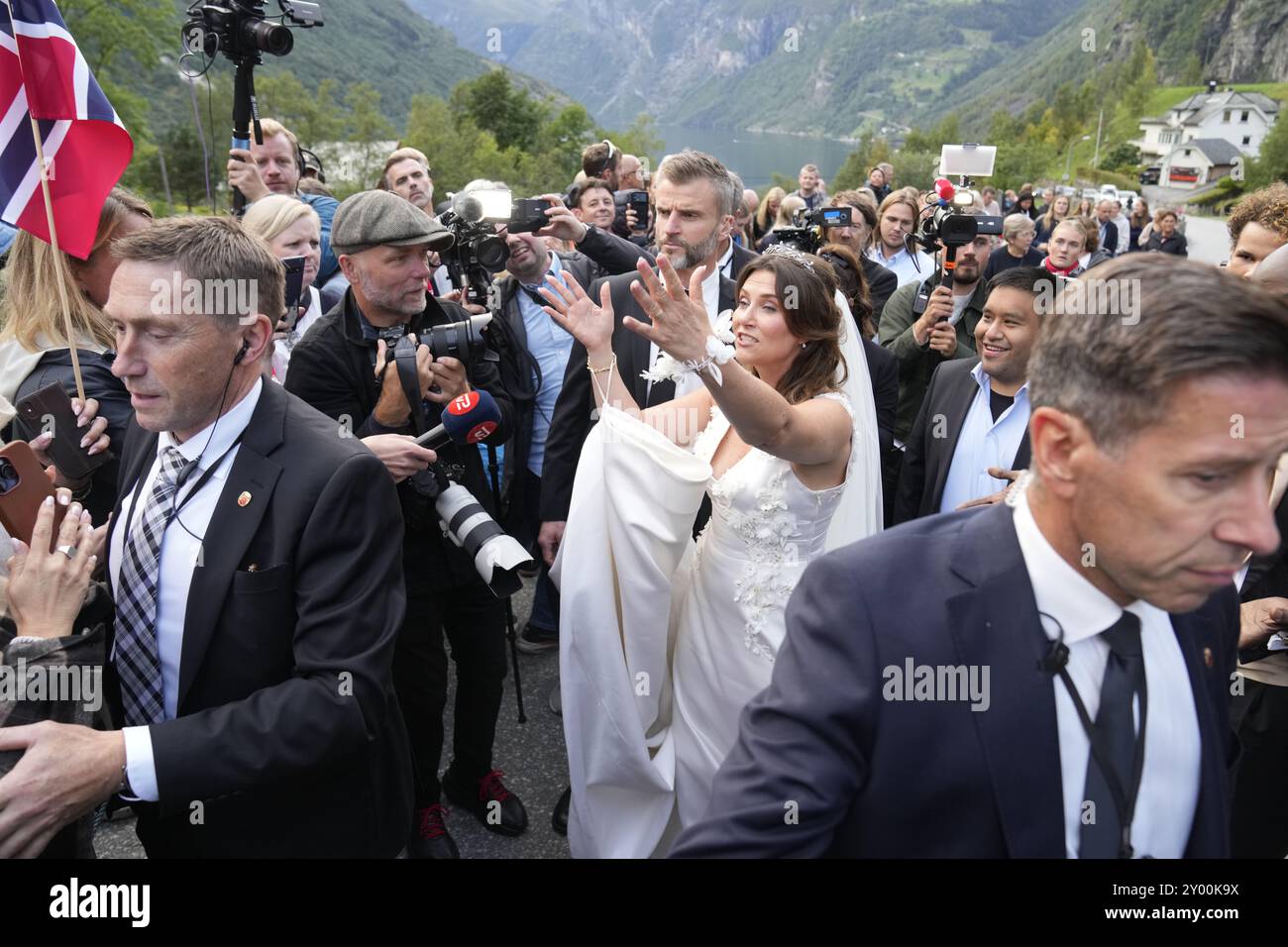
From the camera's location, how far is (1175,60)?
Answer: 121188mm

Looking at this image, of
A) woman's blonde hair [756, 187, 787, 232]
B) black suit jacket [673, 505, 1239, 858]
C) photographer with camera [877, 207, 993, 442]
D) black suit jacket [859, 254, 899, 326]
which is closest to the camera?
black suit jacket [673, 505, 1239, 858]

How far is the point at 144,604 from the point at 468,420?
1.07 m

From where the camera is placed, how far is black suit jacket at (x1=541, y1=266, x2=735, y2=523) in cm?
379

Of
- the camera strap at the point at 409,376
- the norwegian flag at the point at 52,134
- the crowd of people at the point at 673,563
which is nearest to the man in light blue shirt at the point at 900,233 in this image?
the crowd of people at the point at 673,563

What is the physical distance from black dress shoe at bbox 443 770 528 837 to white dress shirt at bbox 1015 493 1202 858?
8.78 ft

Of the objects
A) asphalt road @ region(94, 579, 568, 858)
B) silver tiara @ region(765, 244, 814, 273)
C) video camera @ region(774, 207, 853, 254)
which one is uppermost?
video camera @ region(774, 207, 853, 254)

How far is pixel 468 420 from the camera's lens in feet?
9.00

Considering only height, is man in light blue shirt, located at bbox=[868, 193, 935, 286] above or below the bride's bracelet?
above

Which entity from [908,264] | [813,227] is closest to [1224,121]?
[908,264]

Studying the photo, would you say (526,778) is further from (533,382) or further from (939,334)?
(939,334)

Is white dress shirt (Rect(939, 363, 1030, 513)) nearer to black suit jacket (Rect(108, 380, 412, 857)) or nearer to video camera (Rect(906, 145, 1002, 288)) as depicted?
video camera (Rect(906, 145, 1002, 288))

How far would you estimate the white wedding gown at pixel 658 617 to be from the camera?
2566 millimetres

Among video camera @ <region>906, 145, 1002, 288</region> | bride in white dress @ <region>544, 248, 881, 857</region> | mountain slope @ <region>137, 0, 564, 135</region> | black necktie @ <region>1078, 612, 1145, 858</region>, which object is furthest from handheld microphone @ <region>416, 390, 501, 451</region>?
mountain slope @ <region>137, 0, 564, 135</region>

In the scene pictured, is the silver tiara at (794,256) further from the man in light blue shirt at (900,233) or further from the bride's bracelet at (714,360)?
the man in light blue shirt at (900,233)
